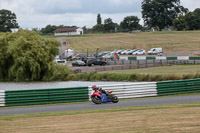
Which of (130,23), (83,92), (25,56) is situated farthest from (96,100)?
(130,23)

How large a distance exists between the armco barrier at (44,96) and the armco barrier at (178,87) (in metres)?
5.13

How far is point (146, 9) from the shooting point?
15450cm

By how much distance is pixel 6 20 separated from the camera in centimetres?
14088

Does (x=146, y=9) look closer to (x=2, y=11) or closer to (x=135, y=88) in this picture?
(x=2, y=11)

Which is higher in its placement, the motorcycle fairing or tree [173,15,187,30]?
tree [173,15,187,30]

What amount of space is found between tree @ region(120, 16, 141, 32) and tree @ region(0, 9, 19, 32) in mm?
49654

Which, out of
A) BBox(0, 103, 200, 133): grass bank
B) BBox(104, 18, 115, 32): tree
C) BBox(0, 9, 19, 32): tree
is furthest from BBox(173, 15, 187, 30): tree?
BBox(0, 103, 200, 133): grass bank

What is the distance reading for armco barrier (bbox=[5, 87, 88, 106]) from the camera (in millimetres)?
20562

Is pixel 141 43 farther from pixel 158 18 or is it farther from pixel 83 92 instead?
pixel 83 92

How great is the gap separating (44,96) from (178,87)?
349 inches

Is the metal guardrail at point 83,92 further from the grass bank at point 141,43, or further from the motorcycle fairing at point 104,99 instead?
the grass bank at point 141,43

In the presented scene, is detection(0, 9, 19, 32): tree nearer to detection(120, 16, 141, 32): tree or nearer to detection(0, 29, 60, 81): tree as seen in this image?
detection(120, 16, 141, 32): tree

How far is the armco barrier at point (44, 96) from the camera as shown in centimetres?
2056

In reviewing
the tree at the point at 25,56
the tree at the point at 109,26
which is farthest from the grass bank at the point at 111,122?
the tree at the point at 109,26
